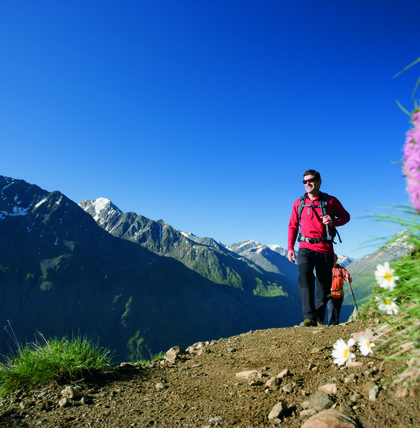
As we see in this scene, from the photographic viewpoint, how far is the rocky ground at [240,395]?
105 inches

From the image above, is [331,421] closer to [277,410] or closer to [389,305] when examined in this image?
[277,410]

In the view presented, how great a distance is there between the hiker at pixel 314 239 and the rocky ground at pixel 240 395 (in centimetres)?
173

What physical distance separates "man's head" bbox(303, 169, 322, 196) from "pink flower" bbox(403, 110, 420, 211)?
5335 millimetres

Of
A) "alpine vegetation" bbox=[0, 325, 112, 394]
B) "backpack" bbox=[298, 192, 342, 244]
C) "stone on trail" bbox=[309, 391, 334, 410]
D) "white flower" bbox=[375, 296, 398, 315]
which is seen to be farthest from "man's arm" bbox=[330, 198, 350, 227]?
"alpine vegetation" bbox=[0, 325, 112, 394]

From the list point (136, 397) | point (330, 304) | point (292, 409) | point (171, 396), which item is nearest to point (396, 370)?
point (292, 409)

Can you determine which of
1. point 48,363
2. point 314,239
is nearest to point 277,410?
point 48,363

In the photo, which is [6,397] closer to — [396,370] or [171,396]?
[171,396]

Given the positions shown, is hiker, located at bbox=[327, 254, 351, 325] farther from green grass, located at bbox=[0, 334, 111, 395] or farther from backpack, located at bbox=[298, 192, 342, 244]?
green grass, located at bbox=[0, 334, 111, 395]

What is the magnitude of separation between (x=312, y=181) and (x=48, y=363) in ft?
21.1

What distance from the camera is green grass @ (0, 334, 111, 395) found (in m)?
4.56

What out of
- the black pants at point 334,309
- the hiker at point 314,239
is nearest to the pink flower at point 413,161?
the hiker at point 314,239

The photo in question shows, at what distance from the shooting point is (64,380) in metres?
4.64

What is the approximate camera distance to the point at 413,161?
201 cm

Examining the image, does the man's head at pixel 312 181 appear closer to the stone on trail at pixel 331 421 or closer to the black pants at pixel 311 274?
the black pants at pixel 311 274
